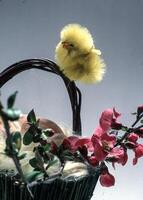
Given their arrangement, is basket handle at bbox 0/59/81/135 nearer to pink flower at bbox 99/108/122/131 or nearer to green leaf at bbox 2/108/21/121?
pink flower at bbox 99/108/122/131

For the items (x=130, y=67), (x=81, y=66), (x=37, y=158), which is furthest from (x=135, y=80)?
(x=37, y=158)

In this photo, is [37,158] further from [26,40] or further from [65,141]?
[26,40]

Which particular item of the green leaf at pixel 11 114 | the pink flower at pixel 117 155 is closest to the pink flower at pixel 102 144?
the pink flower at pixel 117 155

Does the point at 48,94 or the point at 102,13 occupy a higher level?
the point at 102,13

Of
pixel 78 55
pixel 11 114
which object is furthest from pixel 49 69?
pixel 11 114

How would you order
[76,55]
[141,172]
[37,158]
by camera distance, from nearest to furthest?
[37,158]
[76,55]
[141,172]

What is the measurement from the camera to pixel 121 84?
1100 millimetres

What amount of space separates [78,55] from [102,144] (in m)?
0.13

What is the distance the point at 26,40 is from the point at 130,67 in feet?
0.87

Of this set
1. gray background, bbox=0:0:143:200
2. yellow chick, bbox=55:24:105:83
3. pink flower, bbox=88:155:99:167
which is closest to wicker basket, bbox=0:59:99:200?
pink flower, bbox=88:155:99:167

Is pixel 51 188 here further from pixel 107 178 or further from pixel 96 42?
pixel 96 42

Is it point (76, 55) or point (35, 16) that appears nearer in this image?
point (76, 55)

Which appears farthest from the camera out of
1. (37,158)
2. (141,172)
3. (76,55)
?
(141,172)

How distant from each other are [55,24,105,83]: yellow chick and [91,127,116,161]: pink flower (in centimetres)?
9
